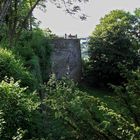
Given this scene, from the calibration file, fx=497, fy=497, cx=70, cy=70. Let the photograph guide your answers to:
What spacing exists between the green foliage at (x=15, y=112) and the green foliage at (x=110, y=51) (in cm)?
2783

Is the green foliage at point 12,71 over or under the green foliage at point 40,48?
under

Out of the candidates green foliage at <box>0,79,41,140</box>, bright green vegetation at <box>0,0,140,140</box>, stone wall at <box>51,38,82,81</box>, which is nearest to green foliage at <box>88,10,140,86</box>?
stone wall at <box>51,38,82,81</box>

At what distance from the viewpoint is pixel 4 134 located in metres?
6.44

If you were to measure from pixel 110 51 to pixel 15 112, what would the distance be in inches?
1169

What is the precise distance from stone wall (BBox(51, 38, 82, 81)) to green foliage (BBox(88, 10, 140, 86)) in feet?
3.36

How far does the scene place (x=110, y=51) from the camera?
36.2 metres

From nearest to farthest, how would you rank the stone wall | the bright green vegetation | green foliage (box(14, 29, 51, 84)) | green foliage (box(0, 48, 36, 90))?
the bright green vegetation
green foliage (box(0, 48, 36, 90))
green foliage (box(14, 29, 51, 84))
the stone wall

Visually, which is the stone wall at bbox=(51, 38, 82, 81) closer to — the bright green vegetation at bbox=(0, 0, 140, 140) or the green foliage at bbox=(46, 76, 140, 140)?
the bright green vegetation at bbox=(0, 0, 140, 140)

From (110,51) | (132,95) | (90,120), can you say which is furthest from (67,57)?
(90,120)

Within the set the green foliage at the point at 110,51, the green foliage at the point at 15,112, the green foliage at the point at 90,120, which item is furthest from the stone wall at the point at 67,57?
the green foliage at the point at 90,120

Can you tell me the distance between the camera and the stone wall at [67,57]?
111 ft

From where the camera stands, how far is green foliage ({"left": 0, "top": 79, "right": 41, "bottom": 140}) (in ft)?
21.7

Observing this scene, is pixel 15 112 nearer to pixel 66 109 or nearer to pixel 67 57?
pixel 66 109

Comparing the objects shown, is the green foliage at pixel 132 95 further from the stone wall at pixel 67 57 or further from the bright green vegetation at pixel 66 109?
the stone wall at pixel 67 57
